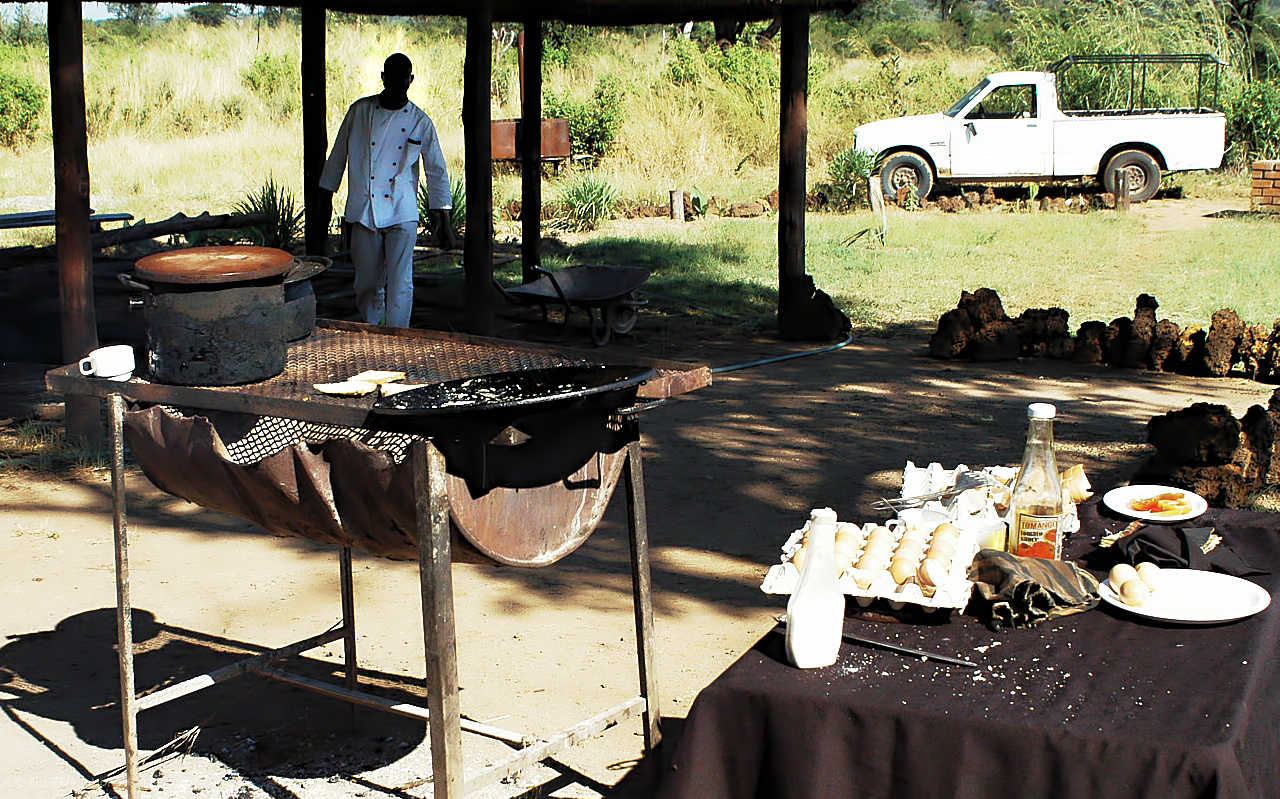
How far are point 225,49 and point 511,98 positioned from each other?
6.60 metres

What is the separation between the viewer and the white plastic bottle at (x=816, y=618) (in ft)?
6.69

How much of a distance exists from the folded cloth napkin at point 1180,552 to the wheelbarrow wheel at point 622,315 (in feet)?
21.4

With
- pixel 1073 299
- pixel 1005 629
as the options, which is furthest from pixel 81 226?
pixel 1073 299

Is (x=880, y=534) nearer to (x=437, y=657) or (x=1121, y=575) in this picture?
(x=1121, y=575)

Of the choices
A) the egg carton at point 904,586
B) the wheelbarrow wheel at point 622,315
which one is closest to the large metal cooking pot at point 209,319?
the egg carton at point 904,586

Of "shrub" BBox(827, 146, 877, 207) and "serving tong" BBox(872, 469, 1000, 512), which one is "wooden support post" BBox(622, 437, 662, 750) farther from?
"shrub" BBox(827, 146, 877, 207)

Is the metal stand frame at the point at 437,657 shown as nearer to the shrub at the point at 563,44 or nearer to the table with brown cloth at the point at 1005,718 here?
the table with brown cloth at the point at 1005,718

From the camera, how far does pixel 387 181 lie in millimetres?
7461

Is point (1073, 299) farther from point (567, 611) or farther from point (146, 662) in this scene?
point (146, 662)

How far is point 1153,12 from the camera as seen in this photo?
2202 centimetres

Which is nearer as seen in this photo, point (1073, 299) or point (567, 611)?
point (567, 611)

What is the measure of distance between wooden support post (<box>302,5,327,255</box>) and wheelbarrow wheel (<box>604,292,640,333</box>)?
10.4 feet

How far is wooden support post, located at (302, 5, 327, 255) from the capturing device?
10.7 m

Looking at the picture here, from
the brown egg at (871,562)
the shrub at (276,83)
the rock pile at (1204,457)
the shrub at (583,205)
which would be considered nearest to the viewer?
the brown egg at (871,562)
